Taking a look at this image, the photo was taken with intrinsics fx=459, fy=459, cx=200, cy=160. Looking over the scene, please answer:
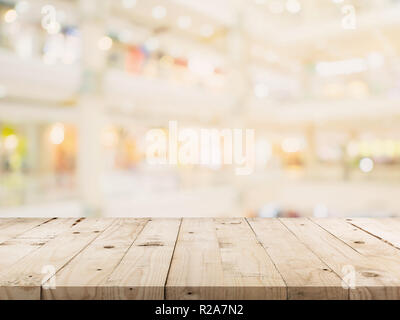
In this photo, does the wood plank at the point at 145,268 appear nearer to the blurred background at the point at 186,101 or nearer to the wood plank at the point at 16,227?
the wood plank at the point at 16,227

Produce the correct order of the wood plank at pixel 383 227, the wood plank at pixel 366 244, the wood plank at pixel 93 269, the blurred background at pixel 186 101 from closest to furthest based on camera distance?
the wood plank at pixel 93 269, the wood plank at pixel 366 244, the wood plank at pixel 383 227, the blurred background at pixel 186 101

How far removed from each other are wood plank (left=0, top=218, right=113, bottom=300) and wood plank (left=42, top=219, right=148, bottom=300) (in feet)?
0.08

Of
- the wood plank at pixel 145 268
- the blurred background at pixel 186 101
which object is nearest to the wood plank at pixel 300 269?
the wood plank at pixel 145 268

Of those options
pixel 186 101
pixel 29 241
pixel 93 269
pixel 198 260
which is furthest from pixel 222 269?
pixel 186 101

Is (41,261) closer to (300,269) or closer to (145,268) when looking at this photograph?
(145,268)

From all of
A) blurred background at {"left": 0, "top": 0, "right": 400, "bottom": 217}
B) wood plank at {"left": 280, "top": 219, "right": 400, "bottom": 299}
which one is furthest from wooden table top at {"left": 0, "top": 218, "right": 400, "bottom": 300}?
blurred background at {"left": 0, "top": 0, "right": 400, "bottom": 217}

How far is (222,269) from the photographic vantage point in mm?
1003

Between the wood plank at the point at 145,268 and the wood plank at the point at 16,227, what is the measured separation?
0.38 metres

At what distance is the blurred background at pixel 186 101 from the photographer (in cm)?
851

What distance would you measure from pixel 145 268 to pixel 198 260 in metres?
0.14

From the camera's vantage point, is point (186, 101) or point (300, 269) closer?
point (300, 269)

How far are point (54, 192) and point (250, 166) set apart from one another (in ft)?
20.9
